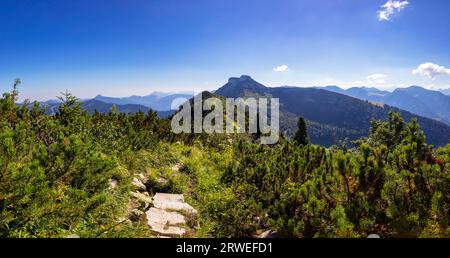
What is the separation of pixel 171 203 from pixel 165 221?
4.19 ft

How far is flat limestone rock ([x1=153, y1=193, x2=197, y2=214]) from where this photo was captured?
8.41 meters

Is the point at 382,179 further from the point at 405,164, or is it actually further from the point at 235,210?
the point at 235,210

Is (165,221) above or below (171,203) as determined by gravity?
below

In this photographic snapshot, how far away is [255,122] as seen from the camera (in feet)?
131

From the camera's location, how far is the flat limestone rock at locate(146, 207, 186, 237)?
6.96 meters

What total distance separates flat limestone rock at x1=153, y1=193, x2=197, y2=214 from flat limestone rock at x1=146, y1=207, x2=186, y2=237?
0.35 m

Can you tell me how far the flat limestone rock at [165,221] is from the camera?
6.96 m

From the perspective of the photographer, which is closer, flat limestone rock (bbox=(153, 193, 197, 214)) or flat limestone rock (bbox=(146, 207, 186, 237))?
flat limestone rock (bbox=(146, 207, 186, 237))

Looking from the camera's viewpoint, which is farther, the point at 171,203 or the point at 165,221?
the point at 171,203

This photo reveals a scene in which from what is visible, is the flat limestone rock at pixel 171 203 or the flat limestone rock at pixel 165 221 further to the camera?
the flat limestone rock at pixel 171 203

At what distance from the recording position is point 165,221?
752 centimetres

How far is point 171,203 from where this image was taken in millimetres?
8781

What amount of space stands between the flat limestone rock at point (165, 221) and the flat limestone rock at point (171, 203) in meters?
0.35

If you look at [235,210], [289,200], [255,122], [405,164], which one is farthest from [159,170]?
[255,122]
